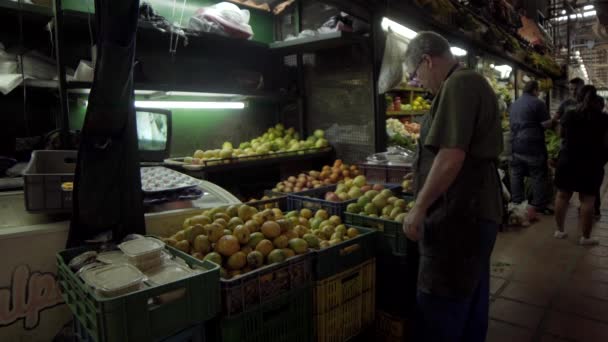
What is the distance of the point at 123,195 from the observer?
73.3 inches

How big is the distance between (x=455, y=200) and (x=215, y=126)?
336 cm

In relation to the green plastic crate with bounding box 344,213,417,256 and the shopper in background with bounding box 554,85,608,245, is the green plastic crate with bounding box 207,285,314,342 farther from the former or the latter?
the shopper in background with bounding box 554,85,608,245

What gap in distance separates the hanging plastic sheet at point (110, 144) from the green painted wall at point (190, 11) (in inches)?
63.7

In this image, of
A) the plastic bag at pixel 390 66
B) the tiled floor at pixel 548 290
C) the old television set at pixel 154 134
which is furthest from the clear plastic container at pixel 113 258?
the plastic bag at pixel 390 66

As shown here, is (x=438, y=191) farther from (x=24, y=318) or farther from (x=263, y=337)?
(x=24, y=318)

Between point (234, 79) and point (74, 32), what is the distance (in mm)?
1553

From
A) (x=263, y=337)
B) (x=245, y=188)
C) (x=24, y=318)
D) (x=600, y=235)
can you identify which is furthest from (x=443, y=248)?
(x=600, y=235)

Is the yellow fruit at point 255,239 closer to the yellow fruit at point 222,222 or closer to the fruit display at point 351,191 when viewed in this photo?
the yellow fruit at point 222,222

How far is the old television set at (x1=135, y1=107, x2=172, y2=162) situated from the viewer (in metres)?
2.95

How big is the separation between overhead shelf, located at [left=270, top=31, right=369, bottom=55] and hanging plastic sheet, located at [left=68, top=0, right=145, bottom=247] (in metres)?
2.67

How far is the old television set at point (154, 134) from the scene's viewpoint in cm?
295

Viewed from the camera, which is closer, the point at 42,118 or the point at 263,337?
the point at 263,337

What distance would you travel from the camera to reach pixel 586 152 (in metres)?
4.53

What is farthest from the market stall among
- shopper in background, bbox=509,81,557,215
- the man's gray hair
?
shopper in background, bbox=509,81,557,215
